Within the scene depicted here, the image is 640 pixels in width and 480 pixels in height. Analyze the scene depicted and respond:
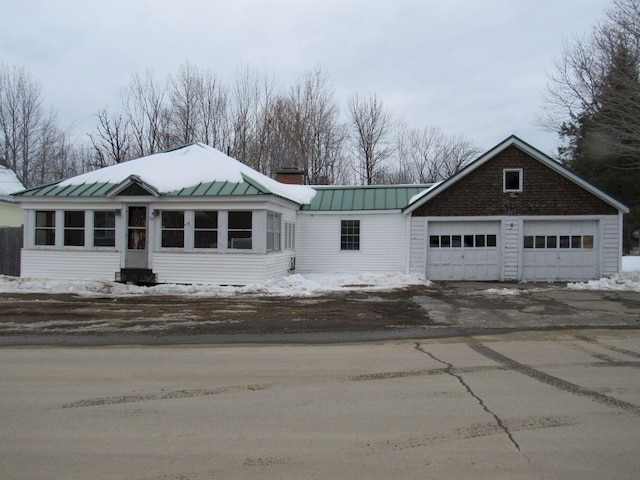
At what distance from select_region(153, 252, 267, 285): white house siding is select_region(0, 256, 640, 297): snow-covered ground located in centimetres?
54

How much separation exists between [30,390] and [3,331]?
4566 mm

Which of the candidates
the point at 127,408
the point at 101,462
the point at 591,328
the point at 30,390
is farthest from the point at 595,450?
the point at 591,328

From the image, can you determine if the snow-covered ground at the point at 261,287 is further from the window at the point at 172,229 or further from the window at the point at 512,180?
the window at the point at 512,180

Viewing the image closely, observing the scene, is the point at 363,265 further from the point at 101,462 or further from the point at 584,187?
the point at 101,462

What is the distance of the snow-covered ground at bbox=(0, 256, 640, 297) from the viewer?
1587cm

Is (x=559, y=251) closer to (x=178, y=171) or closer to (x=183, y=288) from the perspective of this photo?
(x=183, y=288)

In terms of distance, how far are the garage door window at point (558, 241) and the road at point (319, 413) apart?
1213 cm

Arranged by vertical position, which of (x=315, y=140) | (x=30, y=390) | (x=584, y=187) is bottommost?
(x=30, y=390)

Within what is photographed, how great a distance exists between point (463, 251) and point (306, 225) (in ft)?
21.4

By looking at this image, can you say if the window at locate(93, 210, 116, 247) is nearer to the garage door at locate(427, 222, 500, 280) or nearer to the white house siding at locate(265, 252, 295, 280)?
the white house siding at locate(265, 252, 295, 280)

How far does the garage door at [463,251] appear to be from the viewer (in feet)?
65.5

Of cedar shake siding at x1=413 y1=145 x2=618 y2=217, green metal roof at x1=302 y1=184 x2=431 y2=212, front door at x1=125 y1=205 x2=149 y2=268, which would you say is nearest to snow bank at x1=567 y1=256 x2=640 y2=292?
cedar shake siding at x1=413 y1=145 x2=618 y2=217

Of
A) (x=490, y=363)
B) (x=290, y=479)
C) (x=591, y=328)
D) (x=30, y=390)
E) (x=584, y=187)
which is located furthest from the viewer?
(x=584, y=187)

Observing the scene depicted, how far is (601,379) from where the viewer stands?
6527mm
